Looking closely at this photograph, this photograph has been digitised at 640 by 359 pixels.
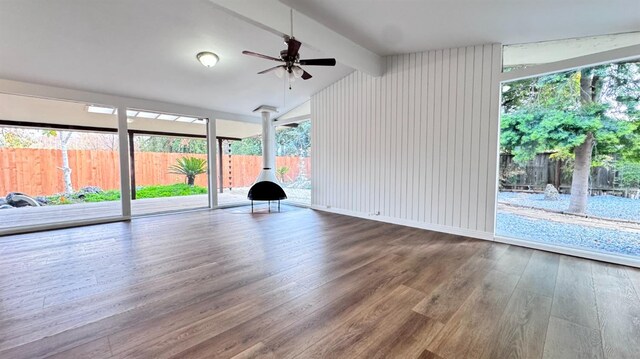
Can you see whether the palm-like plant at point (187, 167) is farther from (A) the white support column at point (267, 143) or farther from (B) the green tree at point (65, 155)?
(A) the white support column at point (267, 143)

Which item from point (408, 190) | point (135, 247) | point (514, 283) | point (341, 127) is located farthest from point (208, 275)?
point (341, 127)

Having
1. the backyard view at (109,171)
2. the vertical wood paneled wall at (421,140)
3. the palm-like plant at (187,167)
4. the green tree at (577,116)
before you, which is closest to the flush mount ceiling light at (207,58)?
the vertical wood paneled wall at (421,140)

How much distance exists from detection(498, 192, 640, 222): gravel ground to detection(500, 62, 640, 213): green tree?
83 mm

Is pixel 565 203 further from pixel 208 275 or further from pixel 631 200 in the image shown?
pixel 208 275

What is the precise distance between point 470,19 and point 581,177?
2.31m

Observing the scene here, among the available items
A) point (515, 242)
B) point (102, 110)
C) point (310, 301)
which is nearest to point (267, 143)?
point (102, 110)

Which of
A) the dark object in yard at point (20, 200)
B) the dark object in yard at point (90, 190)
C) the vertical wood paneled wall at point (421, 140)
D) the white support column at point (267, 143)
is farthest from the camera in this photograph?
the white support column at point (267, 143)

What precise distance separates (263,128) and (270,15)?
3.68 m

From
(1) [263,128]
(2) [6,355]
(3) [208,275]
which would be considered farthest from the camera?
(1) [263,128]

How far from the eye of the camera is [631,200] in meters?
2.87

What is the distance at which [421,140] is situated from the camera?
4.29 meters

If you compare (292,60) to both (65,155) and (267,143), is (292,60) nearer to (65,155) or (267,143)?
(267,143)

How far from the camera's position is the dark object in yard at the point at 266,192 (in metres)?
5.85

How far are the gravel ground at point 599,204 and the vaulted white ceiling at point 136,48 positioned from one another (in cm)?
341
